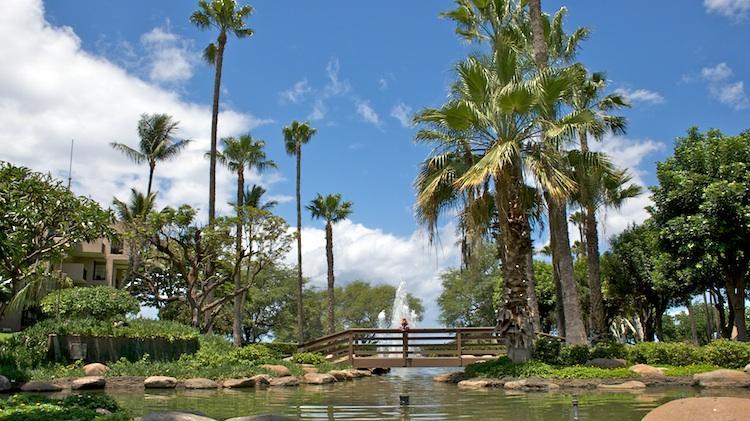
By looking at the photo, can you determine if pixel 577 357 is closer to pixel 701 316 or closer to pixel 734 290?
pixel 734 290

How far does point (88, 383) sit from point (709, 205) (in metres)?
19.4

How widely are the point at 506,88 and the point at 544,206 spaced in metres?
4.63

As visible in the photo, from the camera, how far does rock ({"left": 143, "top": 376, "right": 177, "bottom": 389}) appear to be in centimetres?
1598

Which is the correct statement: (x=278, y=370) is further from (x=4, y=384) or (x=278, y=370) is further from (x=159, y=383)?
(x=4, y=384)

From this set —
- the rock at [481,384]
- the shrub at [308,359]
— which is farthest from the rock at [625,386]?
the shrub at [308,359]

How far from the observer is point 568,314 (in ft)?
58.6

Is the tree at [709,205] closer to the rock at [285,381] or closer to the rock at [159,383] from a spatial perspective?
the rock at [285,381]

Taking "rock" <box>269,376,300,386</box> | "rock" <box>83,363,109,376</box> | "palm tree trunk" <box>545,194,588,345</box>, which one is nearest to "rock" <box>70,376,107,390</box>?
"rock" <box>83,363,109,376</box>

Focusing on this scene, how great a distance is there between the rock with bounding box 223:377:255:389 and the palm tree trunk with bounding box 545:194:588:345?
9.02 metres

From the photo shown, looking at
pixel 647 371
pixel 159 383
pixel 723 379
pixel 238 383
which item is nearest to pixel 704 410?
pixel 723 379

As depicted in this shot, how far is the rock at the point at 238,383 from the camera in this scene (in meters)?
16.5

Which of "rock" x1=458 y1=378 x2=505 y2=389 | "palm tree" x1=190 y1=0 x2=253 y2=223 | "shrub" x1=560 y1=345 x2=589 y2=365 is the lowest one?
"rock" x1=458 y1=378 x2=505 y2=389

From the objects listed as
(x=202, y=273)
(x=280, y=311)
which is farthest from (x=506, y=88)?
(x=280, y=311)

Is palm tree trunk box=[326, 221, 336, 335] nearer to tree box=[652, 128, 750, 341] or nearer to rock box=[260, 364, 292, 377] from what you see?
rock box=[260, 364, 292, 377]
